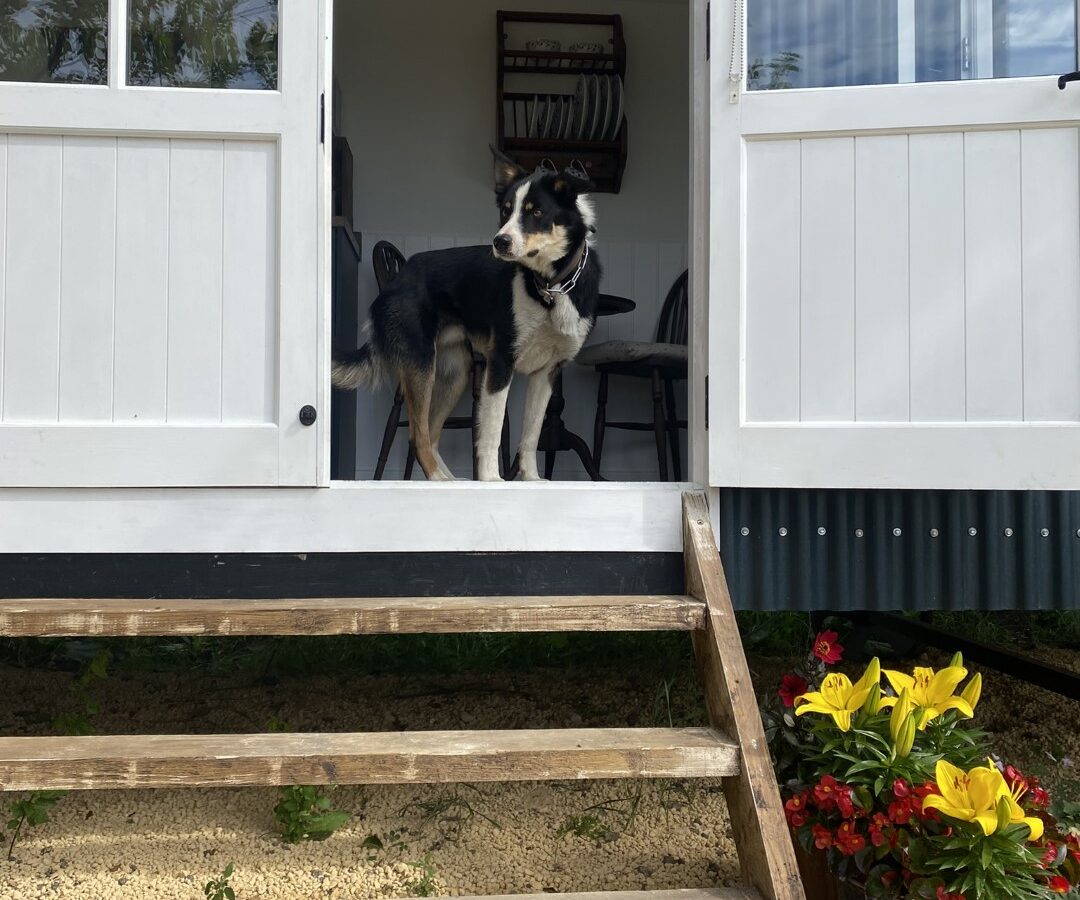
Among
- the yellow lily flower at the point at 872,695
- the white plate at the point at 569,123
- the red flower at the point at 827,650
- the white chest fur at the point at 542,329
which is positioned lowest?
the yellow lily flower at the point at 872,695

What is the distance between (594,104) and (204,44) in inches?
87.7

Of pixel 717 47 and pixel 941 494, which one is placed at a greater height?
pixel 717 47

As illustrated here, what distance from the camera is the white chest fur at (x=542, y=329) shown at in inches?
102

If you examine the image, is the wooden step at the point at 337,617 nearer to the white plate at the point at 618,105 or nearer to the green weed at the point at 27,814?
the green weed at the point at 27,814

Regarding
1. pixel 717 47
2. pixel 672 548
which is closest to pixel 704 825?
pixel 672 548

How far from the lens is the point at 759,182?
6.21ft

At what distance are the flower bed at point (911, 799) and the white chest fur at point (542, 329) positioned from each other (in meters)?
1.28

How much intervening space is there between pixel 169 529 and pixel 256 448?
24 centimetres

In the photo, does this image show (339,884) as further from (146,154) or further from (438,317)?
(438,317)

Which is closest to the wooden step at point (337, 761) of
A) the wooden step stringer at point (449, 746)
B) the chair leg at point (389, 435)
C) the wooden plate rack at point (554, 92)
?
the wooden step stringer at point (449, 746)

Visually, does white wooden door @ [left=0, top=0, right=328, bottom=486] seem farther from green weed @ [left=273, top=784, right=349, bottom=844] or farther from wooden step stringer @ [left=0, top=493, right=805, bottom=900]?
green weed @ [left=273, top=784, right=349, bottom=844]

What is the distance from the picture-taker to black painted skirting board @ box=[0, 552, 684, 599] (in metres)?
1.85

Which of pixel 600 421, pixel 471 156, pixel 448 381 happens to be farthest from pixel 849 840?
pixel 471 156

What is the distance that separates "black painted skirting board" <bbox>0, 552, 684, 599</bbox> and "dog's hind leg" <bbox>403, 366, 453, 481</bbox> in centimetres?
83
